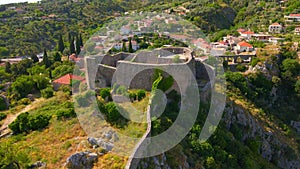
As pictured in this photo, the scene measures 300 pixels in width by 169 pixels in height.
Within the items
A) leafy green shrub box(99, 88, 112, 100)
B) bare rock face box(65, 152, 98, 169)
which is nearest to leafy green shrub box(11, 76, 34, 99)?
leafy green shrub box(99, 88, 112, 100)

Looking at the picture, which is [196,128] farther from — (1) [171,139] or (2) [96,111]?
(2) [96,111]

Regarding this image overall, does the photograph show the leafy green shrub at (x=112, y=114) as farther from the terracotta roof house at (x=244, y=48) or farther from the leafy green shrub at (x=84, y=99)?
the terracotta roof house at (x=244, y=48)

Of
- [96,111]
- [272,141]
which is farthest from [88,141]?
[272,141]

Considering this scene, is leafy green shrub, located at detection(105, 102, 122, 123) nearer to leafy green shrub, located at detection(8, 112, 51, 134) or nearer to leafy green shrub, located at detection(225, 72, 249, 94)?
leafy green shrub, located at detection(8, 112, 51, 134)

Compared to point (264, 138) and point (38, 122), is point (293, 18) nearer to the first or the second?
point (264, 138)

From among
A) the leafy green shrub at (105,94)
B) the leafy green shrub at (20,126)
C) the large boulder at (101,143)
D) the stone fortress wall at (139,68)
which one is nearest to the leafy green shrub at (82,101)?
the leafy green shrub at (105,94)

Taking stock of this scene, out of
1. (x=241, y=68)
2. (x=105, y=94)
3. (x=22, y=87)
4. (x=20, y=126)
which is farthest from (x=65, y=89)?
(x=241, y=68)
